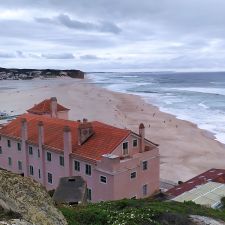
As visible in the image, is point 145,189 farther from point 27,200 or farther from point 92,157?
point 27,200

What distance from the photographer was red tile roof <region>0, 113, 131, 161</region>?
1060 inches

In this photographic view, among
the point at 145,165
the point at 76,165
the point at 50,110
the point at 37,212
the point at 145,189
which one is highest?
the point at 37,212

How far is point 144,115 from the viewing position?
234 feet

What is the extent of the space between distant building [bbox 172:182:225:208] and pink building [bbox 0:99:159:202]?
4.37m

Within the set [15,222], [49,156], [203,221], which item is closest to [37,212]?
[15,222]

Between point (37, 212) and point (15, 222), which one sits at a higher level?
point (15, 222)

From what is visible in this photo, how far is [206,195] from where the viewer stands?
Answer: 23.3m

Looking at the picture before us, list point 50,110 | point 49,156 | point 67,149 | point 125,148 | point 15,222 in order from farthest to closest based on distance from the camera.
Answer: point 50,110, point 49,156, point 67,149, point 125,148, point 15,222

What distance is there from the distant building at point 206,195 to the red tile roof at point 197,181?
0.78 meters

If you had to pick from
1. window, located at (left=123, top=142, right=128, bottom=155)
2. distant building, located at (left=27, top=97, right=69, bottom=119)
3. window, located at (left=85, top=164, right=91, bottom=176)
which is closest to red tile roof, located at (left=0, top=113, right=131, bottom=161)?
window, located at (left=123, top=142, right=128, bottom=155)

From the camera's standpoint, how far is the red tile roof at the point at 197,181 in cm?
2547

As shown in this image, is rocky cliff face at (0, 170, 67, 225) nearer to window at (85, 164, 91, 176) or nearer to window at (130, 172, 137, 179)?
window at (85, 164, 91, 176)

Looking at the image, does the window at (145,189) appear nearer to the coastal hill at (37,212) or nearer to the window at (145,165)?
the window at (145,165)

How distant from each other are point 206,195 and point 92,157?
27.0 feet
